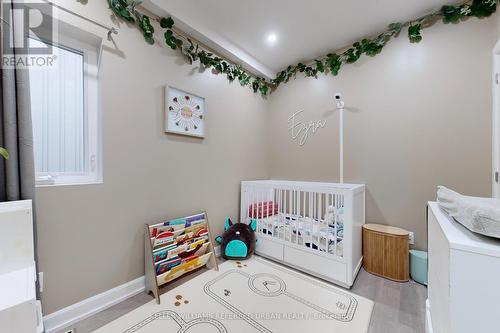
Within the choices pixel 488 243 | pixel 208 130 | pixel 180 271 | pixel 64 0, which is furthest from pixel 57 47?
pixel 488 243

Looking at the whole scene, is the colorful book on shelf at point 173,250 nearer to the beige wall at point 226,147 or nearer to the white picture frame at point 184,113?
the beige wall at point 226,147

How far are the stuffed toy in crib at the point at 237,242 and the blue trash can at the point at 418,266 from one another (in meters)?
1.54

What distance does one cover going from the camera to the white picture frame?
1.94 m

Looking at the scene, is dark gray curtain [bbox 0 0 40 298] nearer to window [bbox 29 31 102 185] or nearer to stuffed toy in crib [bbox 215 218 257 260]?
window [bbox 29 31 102 185]

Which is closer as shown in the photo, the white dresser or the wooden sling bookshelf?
the white dresser

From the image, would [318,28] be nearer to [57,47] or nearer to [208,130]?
[208,130]

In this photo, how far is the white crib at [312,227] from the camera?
1.82m

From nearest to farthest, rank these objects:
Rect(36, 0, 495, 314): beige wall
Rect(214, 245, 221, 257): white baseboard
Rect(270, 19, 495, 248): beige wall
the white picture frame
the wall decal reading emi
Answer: Rect(36, 0, 495, 314): beige wall < Rect(270, 19, 495, 248): beige wall < the white picture frame < Rect(214, 245, 221, 257): white baseboard < the wall decal reading emi

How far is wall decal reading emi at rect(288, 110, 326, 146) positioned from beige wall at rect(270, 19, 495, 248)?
76 mm

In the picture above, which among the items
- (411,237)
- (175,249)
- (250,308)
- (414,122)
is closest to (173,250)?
(175,249)

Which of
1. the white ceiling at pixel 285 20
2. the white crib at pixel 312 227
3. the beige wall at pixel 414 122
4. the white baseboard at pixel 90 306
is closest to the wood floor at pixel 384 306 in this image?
the white baseboard at pixel 90 306

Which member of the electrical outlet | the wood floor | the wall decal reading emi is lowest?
the wood floor

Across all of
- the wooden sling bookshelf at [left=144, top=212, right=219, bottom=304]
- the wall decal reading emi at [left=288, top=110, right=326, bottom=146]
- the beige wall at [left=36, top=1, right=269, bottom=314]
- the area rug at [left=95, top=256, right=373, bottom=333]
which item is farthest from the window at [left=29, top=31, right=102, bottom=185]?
the wall decal reading emi at [left=288, top=110, right=326, bottom=146]

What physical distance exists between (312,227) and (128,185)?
1713mm
